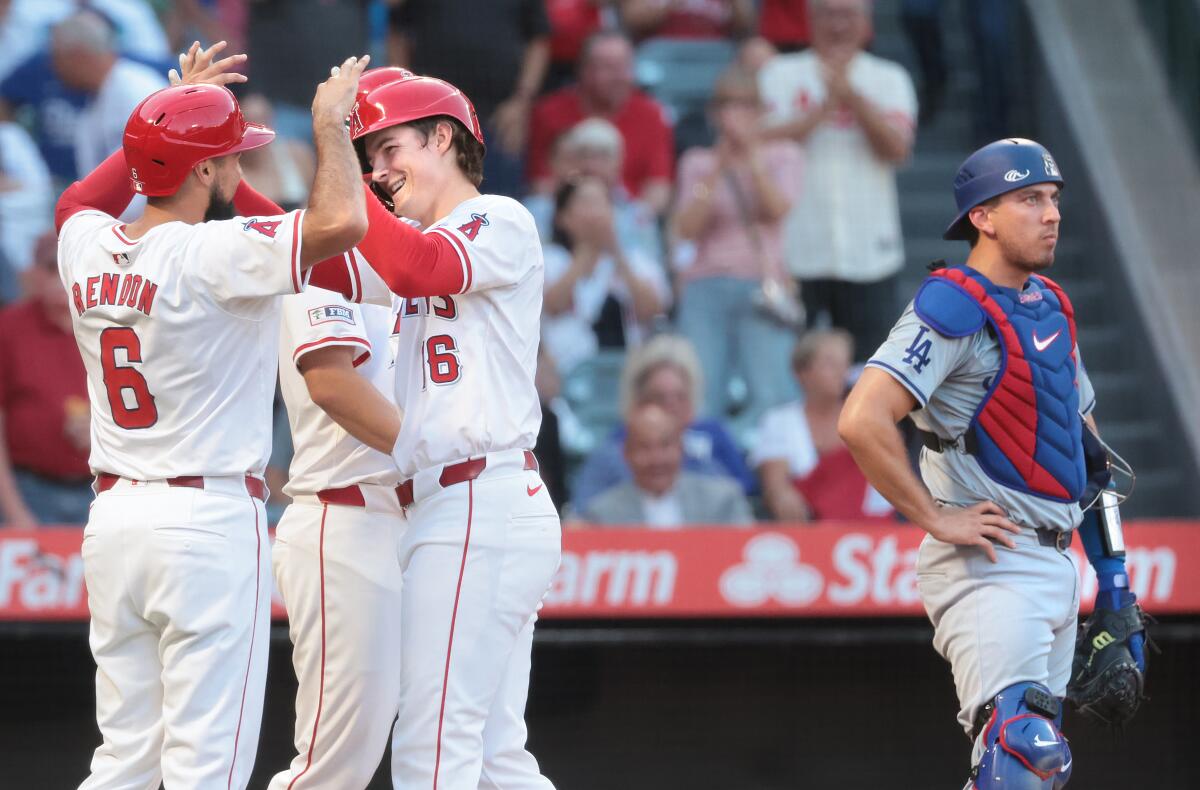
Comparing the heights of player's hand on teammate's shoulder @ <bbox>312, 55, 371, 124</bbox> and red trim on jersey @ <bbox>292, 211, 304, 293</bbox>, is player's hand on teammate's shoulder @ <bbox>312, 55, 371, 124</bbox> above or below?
above

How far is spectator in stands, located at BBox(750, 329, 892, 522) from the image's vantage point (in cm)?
598

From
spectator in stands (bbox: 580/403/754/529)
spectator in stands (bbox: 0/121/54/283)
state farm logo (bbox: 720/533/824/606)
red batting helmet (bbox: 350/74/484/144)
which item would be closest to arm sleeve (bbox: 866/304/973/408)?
red batting helmet (bbox: 350/74/484/144)

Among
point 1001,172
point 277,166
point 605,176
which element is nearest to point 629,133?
point 605,176

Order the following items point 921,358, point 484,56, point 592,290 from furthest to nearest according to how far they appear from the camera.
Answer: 1. point 484,56
2. point 592,290
3. point 921,358

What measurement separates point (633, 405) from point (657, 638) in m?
0.88

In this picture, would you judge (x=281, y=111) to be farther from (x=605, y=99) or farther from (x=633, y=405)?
(x=633, y=405)

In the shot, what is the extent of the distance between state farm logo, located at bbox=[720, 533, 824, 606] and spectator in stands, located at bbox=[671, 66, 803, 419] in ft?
3.23

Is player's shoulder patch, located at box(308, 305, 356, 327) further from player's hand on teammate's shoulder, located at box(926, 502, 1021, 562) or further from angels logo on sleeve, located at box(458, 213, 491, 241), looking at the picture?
player's hand on teammate's shoulder, located at box(926, 502, 1021, 562)

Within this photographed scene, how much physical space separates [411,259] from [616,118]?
416 centimetres

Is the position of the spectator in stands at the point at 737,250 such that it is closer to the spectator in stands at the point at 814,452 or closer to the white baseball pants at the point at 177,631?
the spectator in stands at the point at 814,452

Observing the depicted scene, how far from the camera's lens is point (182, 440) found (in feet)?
11.0

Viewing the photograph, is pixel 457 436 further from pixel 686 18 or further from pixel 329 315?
pixel 686 18

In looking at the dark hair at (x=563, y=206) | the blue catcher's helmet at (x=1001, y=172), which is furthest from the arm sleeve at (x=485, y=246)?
the dark hair at (x=563, y=206)

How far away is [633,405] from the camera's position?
6066 millimetres
